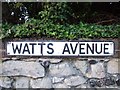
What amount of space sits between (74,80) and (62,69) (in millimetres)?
205

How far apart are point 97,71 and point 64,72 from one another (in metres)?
0.41

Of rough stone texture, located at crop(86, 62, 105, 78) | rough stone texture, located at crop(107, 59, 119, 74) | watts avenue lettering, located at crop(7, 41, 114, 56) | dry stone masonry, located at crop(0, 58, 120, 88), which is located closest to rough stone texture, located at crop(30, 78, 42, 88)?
dry stone masonry, located at crop(0, 58, 120, 88)

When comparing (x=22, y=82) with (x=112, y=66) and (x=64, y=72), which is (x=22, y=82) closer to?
(x=64, y=72)

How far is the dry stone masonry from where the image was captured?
3.69 metres

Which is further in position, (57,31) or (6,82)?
(6,82)

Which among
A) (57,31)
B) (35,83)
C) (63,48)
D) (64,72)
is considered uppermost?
(57,31)

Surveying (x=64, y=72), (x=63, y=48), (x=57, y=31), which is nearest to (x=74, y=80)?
(x=64, y=72)

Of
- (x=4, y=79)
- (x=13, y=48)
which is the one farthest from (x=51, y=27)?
(x=4, y=79)

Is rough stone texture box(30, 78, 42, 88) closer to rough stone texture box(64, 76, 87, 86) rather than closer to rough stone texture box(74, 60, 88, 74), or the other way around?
rough stone texture box(64, 76, 87, 86)

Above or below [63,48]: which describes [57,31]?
above

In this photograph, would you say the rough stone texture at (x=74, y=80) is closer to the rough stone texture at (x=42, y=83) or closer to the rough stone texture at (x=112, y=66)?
the rough stone texture at (x=42, y=83)

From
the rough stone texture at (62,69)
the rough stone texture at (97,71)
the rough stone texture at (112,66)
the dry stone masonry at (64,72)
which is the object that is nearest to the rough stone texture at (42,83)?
the dry stone masonry at (64,72)

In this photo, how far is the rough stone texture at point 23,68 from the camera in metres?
3.72

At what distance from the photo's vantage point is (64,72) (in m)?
3.71
